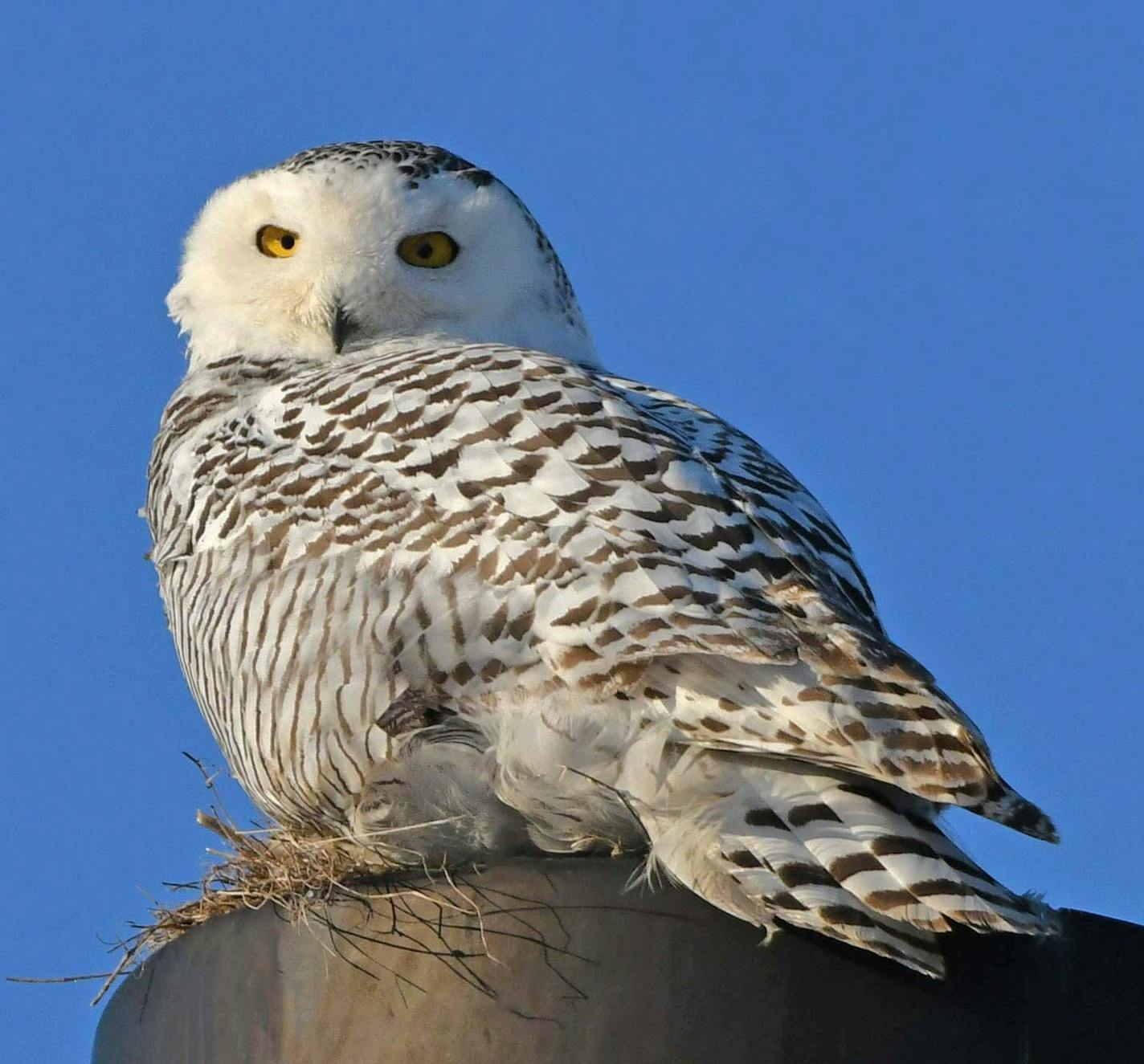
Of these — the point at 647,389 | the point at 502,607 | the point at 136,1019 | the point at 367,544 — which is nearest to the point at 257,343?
the point at 647,389

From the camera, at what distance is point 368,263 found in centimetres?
490

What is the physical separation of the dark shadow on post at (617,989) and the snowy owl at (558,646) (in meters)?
0.08

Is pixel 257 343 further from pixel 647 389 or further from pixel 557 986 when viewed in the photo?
pixel 557 986

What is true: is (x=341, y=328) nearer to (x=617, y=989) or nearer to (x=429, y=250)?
(x=429, y=250)

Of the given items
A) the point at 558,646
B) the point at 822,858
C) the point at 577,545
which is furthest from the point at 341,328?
the point at 822,858

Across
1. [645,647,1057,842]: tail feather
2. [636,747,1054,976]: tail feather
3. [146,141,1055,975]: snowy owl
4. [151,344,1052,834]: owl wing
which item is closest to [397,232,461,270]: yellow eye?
[146,141,1055,975]: snowy owl

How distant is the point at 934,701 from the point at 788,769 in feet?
0.81

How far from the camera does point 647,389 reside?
432cm

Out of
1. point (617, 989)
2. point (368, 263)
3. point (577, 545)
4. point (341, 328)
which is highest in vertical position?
point (368, 263)

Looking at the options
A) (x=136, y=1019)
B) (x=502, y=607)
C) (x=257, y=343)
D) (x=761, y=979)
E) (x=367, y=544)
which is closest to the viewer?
(x=761, y=979)

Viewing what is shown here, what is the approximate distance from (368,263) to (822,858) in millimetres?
2605

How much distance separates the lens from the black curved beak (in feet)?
15.7

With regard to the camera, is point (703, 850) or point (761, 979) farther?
point (703, 850)

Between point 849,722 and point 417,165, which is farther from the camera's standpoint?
point 417,165
